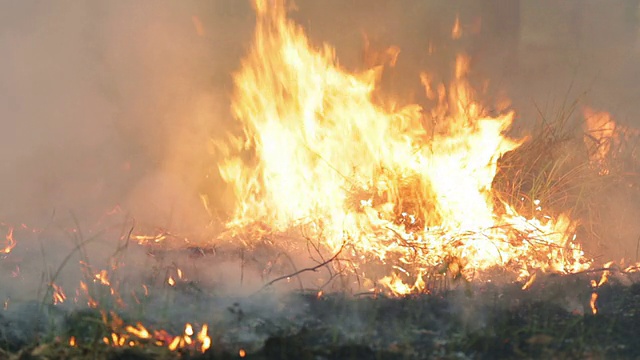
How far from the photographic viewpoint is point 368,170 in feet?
16.3

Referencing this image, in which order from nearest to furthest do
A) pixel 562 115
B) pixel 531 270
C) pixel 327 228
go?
pixel 531 270 → pixel 327 228 → pixel 562 115

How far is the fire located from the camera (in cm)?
448

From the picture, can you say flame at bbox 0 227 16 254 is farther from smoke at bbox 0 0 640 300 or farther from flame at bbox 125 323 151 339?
flame at bbox 125 323 151 339

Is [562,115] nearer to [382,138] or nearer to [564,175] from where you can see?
[564,175]

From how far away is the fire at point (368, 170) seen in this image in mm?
4484

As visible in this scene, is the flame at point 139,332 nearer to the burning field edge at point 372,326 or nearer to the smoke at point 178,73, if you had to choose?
the burning field edge at point 372,326

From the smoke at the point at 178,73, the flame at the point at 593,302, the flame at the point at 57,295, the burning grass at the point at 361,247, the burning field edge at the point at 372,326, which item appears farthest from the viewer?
the smoke at the point at 178,73

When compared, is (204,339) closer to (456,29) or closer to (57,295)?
(57,295)

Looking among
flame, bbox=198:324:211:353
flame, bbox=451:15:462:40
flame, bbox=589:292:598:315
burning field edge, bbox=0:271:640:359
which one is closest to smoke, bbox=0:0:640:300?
flame, bbox=451:15:462:40

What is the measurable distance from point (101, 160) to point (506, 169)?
9.69ft

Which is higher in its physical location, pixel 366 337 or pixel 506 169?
pixel 506 169

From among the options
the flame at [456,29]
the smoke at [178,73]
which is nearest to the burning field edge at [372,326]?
the smoke at [178,73]

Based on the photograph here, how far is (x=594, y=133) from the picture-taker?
5.72 m

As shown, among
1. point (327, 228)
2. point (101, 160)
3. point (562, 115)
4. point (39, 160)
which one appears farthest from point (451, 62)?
point (39, 160)
